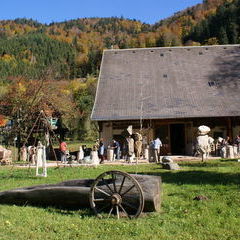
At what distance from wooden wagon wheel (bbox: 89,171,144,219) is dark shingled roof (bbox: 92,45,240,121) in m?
13.7

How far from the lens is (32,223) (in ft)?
22.4

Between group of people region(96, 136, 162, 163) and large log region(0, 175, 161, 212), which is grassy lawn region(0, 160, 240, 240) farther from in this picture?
group of people region(96, 136, 162, 163)

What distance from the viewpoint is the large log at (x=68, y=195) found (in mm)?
7160

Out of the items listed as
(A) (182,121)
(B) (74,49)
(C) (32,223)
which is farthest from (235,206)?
(B) (74,49)

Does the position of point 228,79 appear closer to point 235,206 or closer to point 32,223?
point 235,206

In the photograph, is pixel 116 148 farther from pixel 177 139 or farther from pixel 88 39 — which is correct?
pixel 88 39

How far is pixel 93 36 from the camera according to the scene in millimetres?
113250

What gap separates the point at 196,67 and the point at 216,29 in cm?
5066

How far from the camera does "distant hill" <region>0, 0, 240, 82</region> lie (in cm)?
7125

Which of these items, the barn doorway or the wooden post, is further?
the barn doorway

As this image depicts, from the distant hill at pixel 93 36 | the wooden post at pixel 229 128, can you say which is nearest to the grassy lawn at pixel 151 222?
the wooden post at pixel 229 128

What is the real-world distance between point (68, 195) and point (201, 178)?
17.8 ft

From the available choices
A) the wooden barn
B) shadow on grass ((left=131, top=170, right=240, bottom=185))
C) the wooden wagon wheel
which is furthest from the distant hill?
the wooden wagon wheel

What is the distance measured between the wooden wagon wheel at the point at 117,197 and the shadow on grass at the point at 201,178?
3.89 meters
